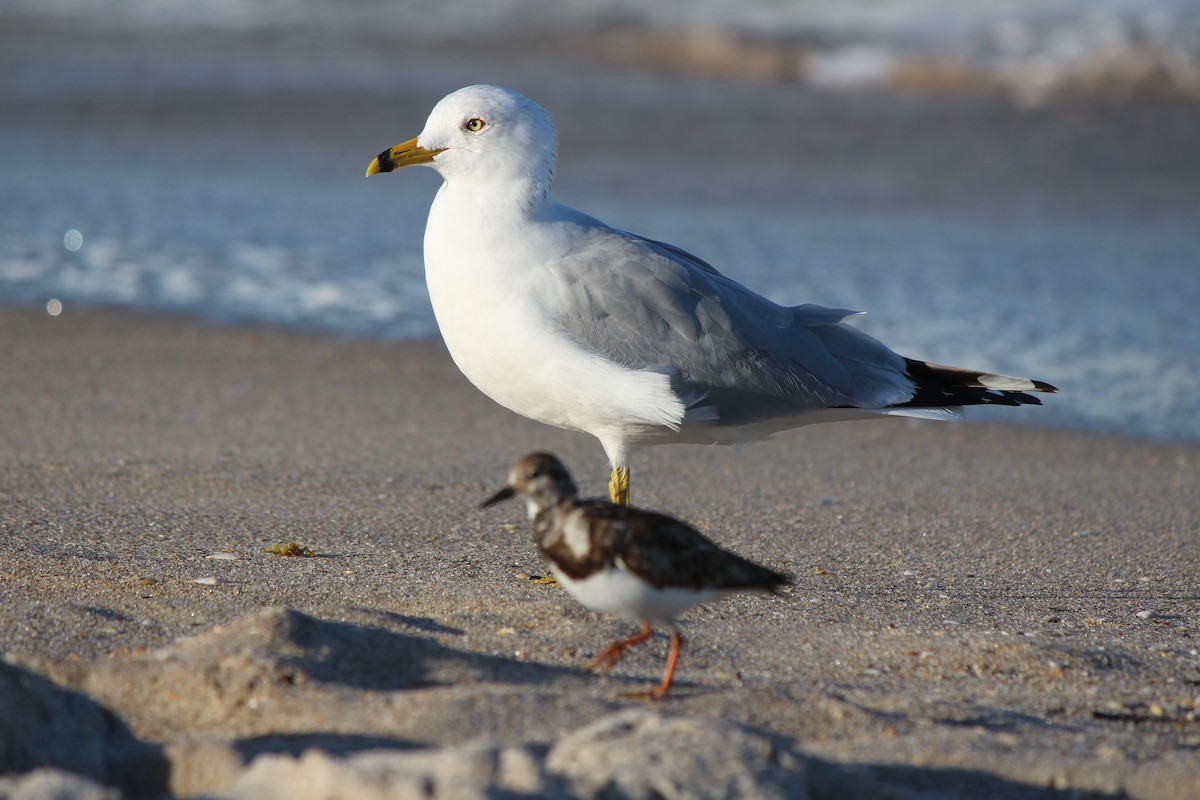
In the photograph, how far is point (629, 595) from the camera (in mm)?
3357

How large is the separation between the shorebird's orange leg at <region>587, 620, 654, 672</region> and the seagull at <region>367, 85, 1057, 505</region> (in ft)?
3.42

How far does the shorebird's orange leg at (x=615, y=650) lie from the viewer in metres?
3.55

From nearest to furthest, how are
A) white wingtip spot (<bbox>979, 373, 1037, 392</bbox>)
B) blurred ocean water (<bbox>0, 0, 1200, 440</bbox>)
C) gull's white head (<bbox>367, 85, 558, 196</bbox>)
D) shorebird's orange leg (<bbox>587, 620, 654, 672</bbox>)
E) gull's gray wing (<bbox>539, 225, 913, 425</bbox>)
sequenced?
shorebird's orange leg (<bbox>587, 620, 654, 672</bbox>) → gull's gray wing (<bbox>539, 225, 913, 425</bbox>) → gull's white head (<bbox>367, 85, 558, 196</bbox>) → white wingtip spot (<bbox>979, 373, 1037, 392</bbox>) → blurred ocean water (<bbox>0, 0, 1200, 440</bbox>)

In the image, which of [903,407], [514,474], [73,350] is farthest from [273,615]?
[73,350]

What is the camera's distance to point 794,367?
4.97m

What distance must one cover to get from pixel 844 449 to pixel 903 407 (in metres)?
1.57

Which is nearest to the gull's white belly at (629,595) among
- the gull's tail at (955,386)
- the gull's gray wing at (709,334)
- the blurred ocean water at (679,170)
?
the gull's gray wing at (709,334)

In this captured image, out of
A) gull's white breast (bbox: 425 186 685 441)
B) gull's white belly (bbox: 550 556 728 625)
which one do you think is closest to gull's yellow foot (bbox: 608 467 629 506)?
gull's white breast (bbox: 425 186 685 441)

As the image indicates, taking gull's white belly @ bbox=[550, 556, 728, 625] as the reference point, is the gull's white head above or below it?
above

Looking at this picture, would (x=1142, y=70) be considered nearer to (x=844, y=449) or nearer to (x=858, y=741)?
(x=844, y=449)

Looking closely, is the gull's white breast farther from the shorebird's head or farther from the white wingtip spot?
the white wingtip spot

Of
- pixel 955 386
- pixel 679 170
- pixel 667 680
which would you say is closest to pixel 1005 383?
pixel 955 386

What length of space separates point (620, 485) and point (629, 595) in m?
1.45

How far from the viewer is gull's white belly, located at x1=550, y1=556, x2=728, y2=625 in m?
3.34
